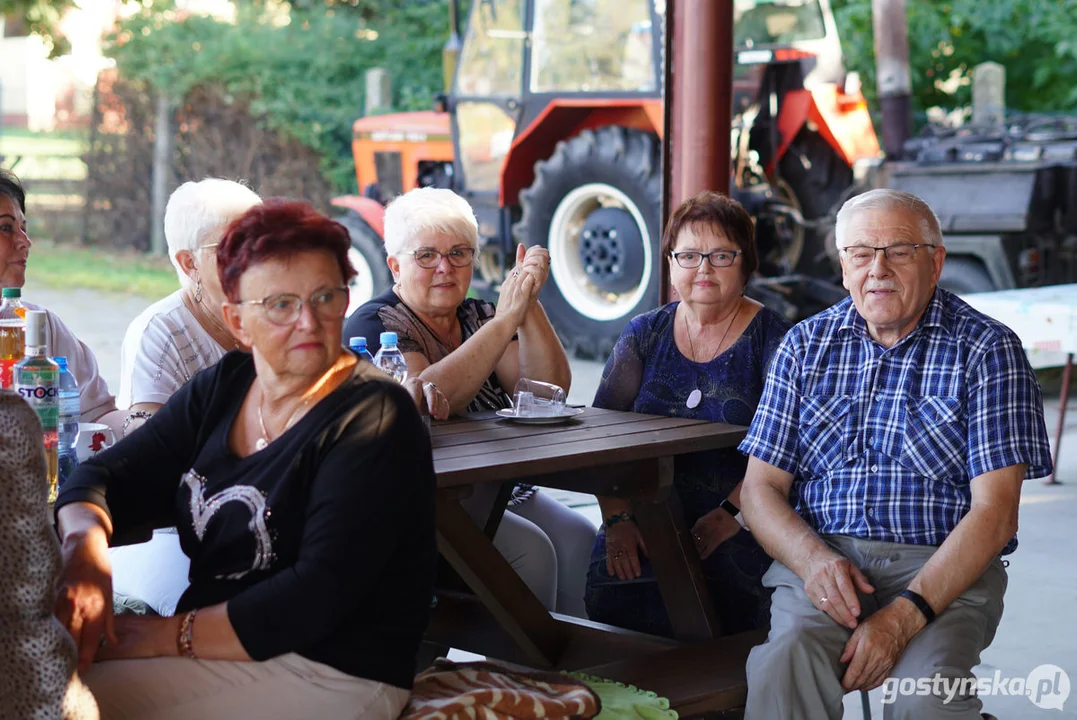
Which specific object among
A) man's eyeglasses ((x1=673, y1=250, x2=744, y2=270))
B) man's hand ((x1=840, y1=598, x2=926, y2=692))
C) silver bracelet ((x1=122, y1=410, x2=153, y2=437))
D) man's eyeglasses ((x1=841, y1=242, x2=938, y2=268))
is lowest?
man's hand ((x1=840, y1=598, x2=926, y2=692))

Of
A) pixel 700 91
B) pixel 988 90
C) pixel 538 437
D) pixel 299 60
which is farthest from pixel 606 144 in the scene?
pixel 299 60

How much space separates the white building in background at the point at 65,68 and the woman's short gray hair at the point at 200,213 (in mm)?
11350

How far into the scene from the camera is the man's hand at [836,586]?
2.43m

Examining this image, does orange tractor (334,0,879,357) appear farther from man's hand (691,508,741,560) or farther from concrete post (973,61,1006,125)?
man's hand (691,508,741,560)

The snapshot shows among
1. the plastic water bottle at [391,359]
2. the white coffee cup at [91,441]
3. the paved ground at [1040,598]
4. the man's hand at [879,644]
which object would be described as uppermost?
the plastic water bottle at [391,359]

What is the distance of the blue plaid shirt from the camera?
2.48 metres

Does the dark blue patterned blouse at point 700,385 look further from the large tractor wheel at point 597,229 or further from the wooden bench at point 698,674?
the large tractor wheel at point 597,229

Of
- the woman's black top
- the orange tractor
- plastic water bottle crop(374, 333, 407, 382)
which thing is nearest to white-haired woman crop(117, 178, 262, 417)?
plastic water bottle crop(374, 333, 407, 382)

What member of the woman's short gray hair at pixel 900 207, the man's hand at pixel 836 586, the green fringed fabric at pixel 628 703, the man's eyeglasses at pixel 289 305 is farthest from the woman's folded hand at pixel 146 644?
the woman's short gray hair at pixel 900 207

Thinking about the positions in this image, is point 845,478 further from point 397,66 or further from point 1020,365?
point 397,66

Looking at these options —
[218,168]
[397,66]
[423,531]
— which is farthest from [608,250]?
[397,66]

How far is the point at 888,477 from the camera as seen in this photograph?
8.38 ft

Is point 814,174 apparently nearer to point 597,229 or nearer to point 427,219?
point 597,229

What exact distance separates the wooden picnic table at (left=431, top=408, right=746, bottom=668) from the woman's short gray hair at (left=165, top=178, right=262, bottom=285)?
0.63m
